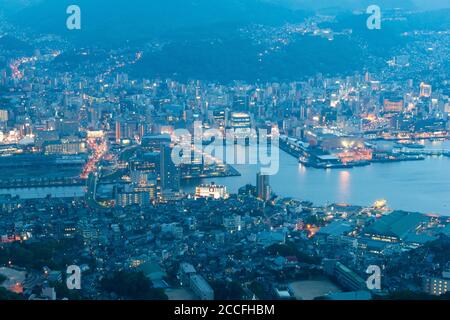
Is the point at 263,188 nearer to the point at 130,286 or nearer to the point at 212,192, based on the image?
the point at 212,192

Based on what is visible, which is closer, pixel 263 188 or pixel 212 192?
pixel 263 188

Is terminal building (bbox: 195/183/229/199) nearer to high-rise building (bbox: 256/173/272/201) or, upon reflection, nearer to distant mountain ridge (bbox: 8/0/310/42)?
Result: high-rise building (bbox: 256/173/272/201)

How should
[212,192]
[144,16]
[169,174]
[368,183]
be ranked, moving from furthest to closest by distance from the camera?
[144,16] < [368,183] < [169,174] < [212,192]

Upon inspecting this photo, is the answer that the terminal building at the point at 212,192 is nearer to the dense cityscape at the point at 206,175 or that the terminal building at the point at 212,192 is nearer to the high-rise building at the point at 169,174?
the dense cityscape at the point at 206,175

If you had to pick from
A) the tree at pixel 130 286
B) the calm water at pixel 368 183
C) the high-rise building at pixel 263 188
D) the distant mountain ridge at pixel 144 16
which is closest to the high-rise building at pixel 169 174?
the calm water at pixel 368 183

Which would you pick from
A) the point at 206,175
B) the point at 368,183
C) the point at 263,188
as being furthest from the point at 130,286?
the point at 368,183

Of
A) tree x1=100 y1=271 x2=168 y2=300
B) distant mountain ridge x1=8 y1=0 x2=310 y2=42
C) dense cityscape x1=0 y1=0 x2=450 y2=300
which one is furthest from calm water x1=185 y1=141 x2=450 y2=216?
distant mountain ridge x1=8 y1=0 x2=310 y2=42
